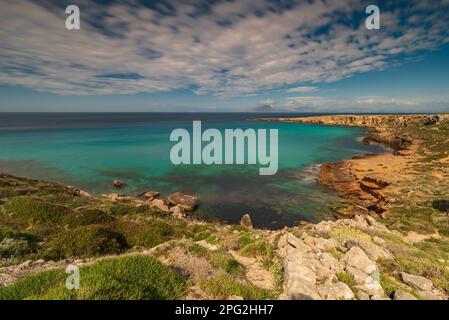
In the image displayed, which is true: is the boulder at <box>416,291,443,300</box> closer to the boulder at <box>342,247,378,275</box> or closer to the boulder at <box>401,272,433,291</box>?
the boulder at <box>401,272,433,291</box>

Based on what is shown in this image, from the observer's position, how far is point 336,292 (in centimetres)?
554

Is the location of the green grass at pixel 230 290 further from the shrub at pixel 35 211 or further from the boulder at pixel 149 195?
the boulder at pixel 149 195

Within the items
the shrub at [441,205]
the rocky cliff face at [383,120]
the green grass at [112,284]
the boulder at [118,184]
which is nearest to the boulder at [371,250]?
the green grass at [112,284]

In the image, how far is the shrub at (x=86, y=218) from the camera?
50.0ft

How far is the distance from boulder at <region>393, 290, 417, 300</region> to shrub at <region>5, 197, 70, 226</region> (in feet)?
61.4

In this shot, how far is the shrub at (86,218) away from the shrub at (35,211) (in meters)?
0.76

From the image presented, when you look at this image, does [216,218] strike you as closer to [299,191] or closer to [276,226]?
[276,226]

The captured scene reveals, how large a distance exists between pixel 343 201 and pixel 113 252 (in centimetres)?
2547

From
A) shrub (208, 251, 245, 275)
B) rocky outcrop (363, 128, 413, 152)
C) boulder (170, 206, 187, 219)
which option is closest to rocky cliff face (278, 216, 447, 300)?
shrub (208, 251, 245, 275)

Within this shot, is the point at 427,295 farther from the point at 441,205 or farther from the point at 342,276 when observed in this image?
the point at 441,205

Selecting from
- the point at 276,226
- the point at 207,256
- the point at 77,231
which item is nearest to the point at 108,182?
the point at 77,231

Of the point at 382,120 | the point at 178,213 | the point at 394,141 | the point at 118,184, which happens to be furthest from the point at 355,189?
the point at 382,120

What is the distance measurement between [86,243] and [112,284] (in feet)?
26.2
